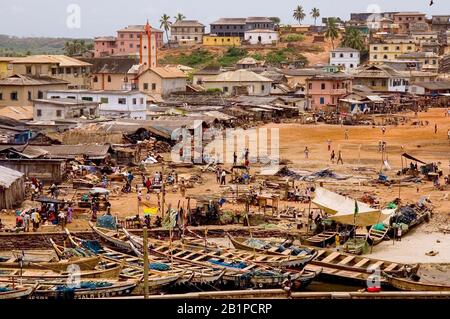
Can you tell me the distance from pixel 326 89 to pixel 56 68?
23.5 meters

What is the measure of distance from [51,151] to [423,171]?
17391 mm

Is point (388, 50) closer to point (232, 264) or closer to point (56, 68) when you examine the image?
point (56, 68)

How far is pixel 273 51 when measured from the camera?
11419 cm

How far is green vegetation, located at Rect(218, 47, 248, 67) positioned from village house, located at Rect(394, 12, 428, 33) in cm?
2768

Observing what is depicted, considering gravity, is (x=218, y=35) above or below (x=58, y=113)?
above

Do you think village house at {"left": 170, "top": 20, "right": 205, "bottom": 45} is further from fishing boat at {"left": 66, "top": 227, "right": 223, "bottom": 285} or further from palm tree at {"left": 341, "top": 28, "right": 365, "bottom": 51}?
fishing boat at {"left": 66, "top": 227, "right": 223, "bottom": 285}

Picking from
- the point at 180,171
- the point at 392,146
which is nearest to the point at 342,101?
the point at 392,146

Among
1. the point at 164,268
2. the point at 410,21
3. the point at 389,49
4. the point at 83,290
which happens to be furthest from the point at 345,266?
the point at 410,21

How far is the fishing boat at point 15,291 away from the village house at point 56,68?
48.3 meters

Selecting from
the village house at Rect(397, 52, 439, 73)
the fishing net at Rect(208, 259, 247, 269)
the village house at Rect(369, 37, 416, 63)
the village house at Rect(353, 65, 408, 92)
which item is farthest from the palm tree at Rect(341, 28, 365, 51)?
the fishing net at Rect(208, 259, 247, 269)

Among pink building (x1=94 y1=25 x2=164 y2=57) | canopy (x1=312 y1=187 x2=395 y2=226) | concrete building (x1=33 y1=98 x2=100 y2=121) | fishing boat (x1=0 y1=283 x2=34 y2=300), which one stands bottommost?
fishing boat (x1=0 y1=283 x2=34 y2=300)

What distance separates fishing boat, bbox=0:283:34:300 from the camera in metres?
16.2

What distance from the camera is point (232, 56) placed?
11131 cm
